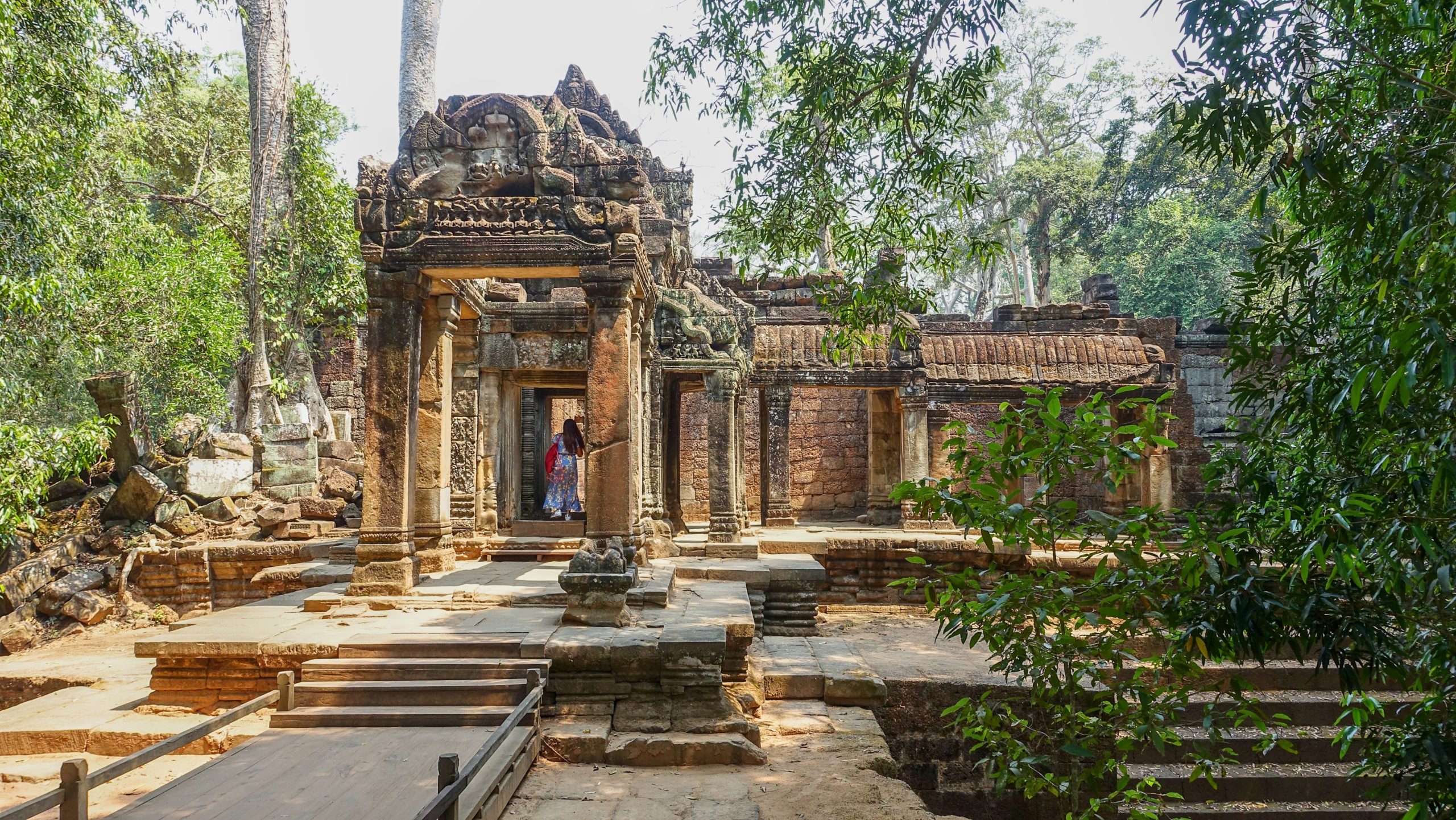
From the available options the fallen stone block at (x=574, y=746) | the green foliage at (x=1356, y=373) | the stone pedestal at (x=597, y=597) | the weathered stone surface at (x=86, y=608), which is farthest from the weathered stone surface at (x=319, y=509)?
the green foliage at (x=1356, y=373)

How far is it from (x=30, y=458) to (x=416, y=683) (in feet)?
16.2

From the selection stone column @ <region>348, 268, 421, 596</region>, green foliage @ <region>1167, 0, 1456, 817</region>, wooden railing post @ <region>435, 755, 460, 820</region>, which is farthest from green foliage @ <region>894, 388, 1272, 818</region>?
stone column @ <region>348, 268, 421, 596</region>

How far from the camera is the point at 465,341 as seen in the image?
9.84 metres

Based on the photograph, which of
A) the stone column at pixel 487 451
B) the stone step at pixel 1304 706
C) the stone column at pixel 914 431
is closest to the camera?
the stone step at pixel 1304 706

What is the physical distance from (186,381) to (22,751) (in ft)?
38.5

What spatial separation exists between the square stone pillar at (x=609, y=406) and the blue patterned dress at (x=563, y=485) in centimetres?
726

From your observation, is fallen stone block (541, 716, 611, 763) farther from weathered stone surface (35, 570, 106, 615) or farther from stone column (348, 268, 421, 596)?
weathered stone surface (35, 570, 106, 615)

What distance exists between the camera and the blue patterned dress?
14.3 meters

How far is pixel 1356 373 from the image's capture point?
2.15 m

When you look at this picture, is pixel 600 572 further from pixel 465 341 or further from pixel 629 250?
pixel 465 341

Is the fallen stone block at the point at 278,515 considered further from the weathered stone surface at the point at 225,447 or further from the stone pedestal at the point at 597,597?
the stone pedestal at the point at 597,597

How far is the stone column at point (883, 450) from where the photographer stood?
15.0m

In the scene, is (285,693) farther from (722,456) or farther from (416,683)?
(722,456)

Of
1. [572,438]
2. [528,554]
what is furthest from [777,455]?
[528,554]
